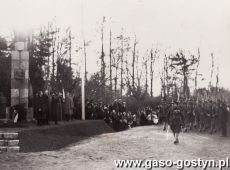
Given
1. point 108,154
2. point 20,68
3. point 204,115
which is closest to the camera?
point 108,154

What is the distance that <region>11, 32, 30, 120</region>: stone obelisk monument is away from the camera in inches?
880

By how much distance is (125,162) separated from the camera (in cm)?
1141

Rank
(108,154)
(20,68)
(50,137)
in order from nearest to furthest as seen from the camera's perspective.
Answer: (108,154), (50,137), (20,68)

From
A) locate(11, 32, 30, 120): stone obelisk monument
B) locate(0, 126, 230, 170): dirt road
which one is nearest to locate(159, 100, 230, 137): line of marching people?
locate(0, 126, 230, 170): dirt road

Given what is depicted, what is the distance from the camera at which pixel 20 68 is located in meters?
22.7

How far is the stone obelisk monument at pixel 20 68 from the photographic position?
22344 millimetres

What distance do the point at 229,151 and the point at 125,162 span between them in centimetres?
647

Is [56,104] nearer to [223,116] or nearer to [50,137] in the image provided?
[50,137]

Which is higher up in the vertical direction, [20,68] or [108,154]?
[20,68]

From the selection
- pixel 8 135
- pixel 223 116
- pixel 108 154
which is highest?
pixel 223 116

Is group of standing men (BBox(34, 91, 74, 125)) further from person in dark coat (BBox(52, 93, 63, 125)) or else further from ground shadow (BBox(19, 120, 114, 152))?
ground shadow (BBox(19, 120, 114, 152))

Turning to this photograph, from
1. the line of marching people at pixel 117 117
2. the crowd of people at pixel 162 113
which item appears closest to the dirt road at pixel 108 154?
the crowd of people at pixel 162 113

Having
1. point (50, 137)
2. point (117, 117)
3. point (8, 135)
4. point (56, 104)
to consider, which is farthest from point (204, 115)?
point (8, 135)

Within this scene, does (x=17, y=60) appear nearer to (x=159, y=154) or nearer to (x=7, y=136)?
(x=7, y=136)
